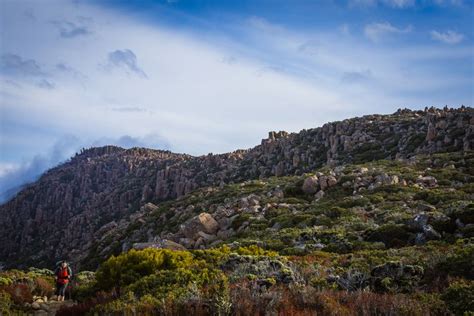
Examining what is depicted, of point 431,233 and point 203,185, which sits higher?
point 203,185

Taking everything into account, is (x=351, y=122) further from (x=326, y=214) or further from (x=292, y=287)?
(x=292, y=287)

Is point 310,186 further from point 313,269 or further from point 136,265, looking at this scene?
point 136,265

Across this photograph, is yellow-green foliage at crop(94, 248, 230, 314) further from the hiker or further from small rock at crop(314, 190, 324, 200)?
small rock at crop(314, 190, 324, 200)

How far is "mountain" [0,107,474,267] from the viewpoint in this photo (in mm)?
35812

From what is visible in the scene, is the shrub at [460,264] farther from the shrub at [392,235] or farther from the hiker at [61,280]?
the hiker at [61,280]

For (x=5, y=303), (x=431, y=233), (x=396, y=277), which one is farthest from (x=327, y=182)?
(x=5, y=303)

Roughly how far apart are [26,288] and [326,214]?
61.2 ft

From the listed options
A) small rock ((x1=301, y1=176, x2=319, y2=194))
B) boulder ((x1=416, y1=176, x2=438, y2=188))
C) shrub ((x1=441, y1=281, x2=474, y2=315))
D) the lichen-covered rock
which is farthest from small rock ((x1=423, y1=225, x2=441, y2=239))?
small rock ((x1=301, y1=176, x2=319, y2=194))

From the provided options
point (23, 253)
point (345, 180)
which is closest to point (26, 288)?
point (345, 180)

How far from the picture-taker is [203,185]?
283 ft

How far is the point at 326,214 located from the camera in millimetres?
27469

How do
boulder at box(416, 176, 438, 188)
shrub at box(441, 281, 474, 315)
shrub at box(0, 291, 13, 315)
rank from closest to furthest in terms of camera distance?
shrub at box(441, 281, 474, 315) < shrub at box(0, 291, 13, 315) < boulder at box(416, 176, 438, 188)

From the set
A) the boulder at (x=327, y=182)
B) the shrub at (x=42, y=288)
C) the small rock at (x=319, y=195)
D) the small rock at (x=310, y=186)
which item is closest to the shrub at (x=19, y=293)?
the shrub at (x=42, y=288)

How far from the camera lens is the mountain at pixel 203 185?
35812mm
